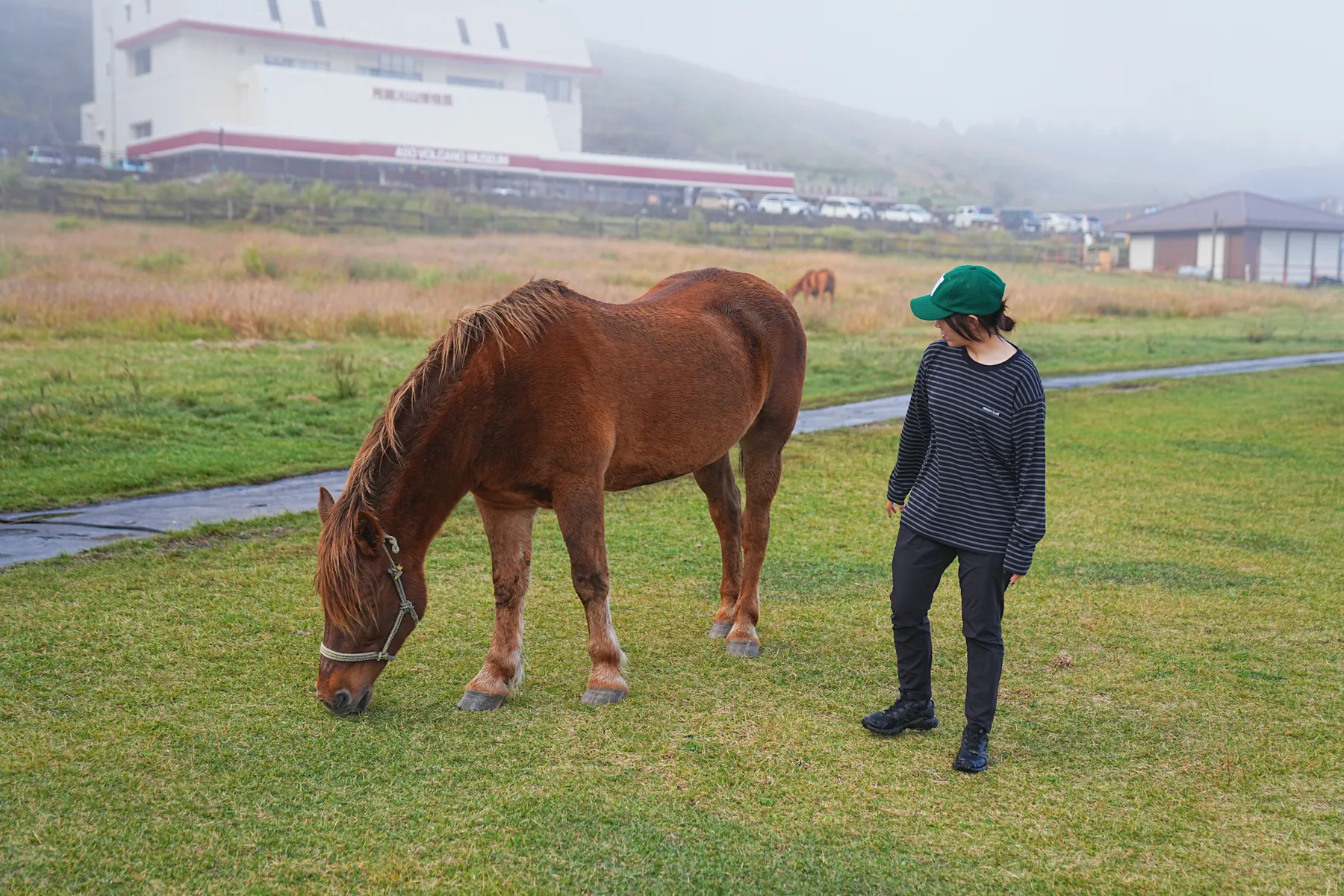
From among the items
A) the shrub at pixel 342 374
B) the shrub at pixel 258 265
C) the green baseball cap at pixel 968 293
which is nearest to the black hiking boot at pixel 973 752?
the green baseball cap at pixel 968 293

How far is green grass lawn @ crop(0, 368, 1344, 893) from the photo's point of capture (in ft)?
11.4

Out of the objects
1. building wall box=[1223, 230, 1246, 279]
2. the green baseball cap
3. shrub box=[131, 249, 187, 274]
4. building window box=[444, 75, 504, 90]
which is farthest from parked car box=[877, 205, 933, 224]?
the green baseball cap

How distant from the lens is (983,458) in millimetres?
4133

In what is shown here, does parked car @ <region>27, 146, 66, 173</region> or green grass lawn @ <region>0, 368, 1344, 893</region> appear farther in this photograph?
parked car @ <region>27, 146, 66, 173</region>

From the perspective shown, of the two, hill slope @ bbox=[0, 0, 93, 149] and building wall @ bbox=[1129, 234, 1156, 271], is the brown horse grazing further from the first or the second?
hill slope @ bbox=[0, 0, 93, 149]

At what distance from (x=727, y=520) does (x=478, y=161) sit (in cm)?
5949

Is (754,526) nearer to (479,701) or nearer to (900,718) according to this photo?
(900,718)

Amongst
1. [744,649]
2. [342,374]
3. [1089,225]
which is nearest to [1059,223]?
[1089,225]

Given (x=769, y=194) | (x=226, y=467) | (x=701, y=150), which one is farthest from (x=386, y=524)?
(x=701, y=150)

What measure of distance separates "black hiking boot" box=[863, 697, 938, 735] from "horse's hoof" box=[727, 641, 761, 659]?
1005 mm

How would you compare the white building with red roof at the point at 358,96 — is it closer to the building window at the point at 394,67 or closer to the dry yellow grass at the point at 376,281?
the building window at the point at 394,67

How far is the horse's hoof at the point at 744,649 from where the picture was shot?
5512 mm

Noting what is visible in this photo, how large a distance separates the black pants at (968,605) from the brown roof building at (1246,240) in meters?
53.7

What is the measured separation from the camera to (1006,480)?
4.13 metres
